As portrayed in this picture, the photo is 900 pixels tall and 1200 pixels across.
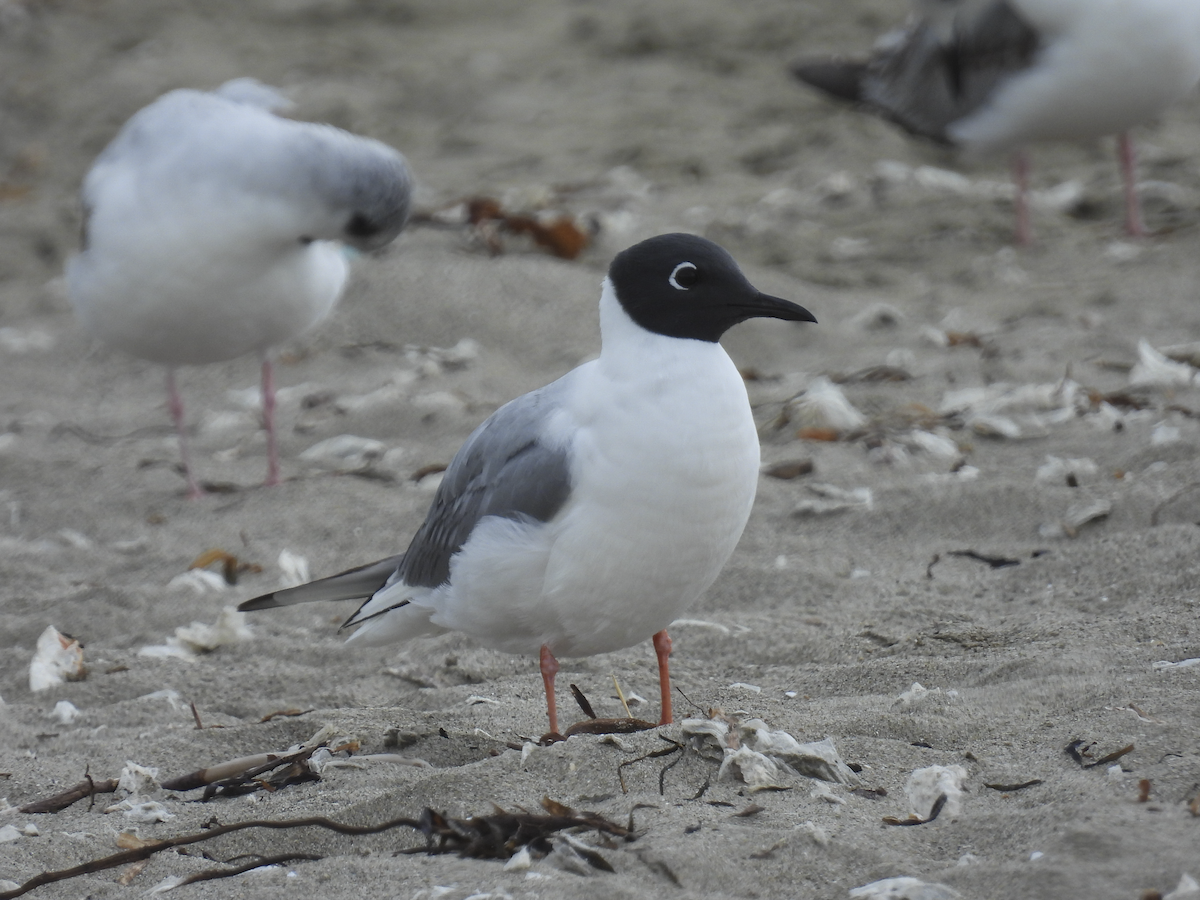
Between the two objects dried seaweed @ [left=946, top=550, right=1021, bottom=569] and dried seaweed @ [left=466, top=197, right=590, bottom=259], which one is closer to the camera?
dried seaweed @ [left=946, top=550, right=1021, bottom=569]

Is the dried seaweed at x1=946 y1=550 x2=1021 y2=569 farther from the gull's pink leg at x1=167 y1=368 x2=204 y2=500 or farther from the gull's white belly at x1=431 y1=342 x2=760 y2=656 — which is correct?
the gull's pink leg at x1=167 y1=368 x2=204 y2=500

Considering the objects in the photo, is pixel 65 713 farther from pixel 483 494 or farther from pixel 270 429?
pixel 270 429

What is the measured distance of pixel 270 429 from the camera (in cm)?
561

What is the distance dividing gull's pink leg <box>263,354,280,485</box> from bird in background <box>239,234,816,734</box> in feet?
7.68

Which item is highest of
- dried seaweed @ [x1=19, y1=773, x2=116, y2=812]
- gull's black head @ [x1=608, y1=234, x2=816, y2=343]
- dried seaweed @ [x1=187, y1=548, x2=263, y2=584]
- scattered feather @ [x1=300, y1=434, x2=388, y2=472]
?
gull's black head @ [x1=608, y1=234, x2=816, y2=343]

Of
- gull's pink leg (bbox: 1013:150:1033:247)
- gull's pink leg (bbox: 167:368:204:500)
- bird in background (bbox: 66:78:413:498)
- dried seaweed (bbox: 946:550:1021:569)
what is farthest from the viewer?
gull's pink leg (bbox: 1013:150:1033:247)

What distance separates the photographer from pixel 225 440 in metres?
6.23

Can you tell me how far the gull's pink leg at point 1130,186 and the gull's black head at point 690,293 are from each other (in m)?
4.47

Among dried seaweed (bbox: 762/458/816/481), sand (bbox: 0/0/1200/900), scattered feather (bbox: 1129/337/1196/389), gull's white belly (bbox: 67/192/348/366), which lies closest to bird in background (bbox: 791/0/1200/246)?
sand (bbox: 0/0/1200/900)

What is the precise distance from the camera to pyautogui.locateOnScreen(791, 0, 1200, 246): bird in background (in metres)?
6.89

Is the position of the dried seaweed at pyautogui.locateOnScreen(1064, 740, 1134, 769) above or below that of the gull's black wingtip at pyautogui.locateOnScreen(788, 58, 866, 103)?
below

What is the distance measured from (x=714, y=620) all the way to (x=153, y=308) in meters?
2.73

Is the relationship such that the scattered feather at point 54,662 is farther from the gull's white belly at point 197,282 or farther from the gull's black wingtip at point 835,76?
the gull's black wingtip at point 835,76

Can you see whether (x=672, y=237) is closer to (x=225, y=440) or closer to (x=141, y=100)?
(x=225, y=440)
